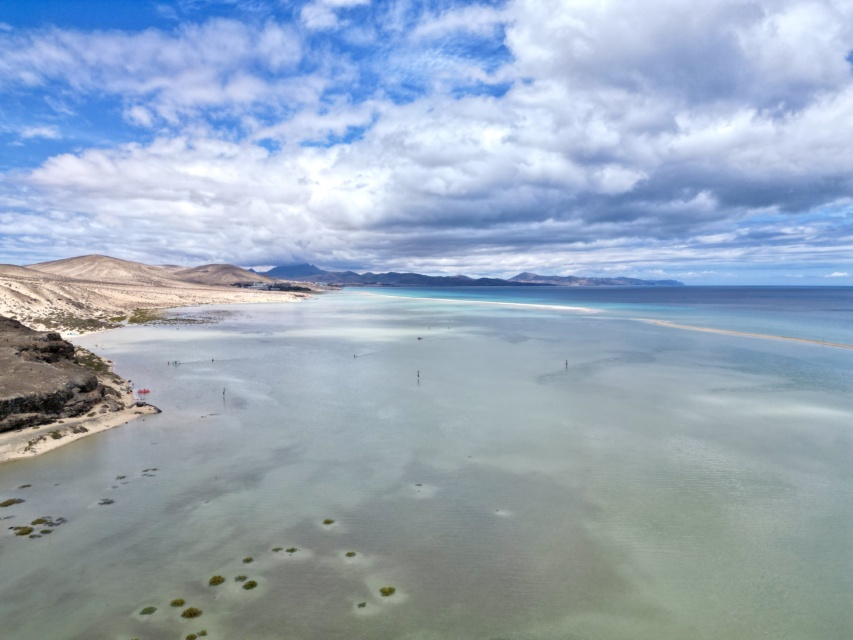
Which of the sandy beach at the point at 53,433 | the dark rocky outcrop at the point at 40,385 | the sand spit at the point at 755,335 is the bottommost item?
the sand spit at the point at 755,335

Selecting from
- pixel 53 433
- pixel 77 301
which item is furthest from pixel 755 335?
pixel 77 301

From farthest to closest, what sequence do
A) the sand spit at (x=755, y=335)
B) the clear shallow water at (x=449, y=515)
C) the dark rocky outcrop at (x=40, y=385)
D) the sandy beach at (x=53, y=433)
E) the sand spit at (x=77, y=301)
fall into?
the sand spit at (x=77, y=301), the sand spit at (x=755, y=335), the dark rocky outcrop at (x=40, y=385), the sandy beach at (x=53, y=433), the clear shallow water at (x=449, y=515)

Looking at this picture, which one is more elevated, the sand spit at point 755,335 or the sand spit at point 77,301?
the sand spit at point 77,301

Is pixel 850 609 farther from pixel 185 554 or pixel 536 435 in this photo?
pixel 185 554

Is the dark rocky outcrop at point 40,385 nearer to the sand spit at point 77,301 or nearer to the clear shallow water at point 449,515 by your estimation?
the clear shallow water at point 449,515

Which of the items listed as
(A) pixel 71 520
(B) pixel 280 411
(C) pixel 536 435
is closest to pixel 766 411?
(C) pixel 536 435

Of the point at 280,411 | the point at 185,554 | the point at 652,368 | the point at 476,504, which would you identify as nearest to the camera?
the point at 185,554

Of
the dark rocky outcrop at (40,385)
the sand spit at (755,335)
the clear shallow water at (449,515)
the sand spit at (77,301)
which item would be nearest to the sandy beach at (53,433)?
the dark rocky outcrop at (40,385)
